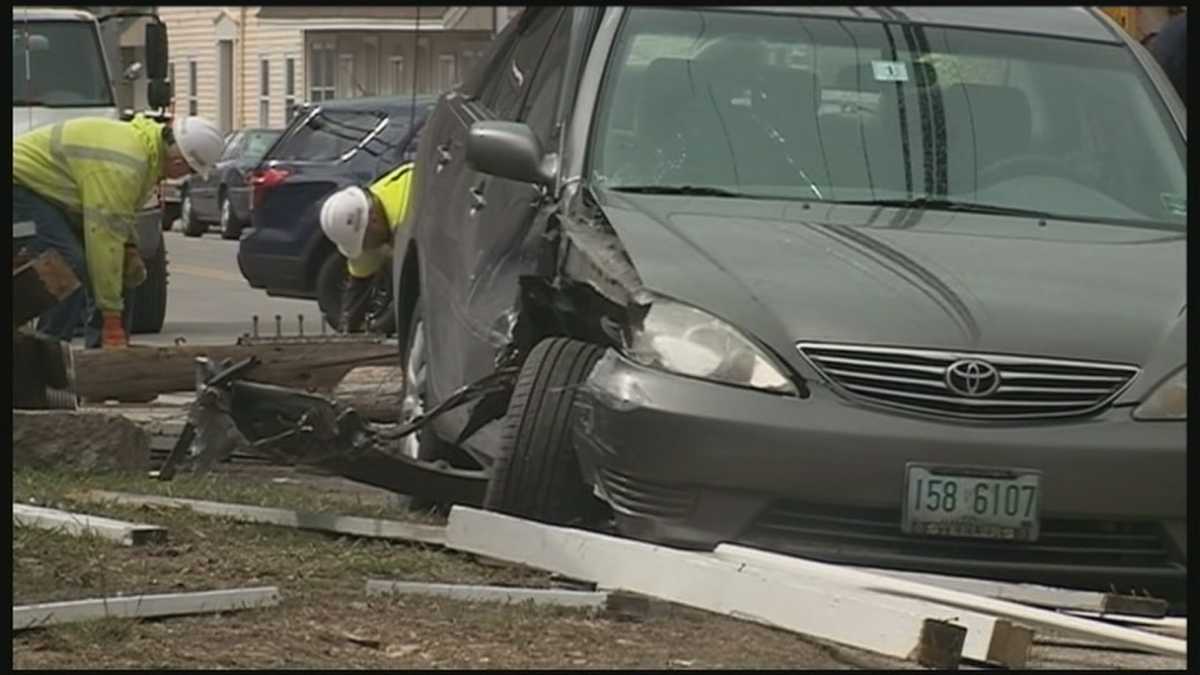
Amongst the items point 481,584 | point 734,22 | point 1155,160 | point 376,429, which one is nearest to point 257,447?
point 376,429

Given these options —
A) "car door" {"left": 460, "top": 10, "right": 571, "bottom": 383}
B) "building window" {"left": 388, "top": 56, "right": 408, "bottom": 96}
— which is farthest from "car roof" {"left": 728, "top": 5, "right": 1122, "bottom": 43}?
"building window" {"left": 388, "top": 56, "right": 408, "bottom": 96}

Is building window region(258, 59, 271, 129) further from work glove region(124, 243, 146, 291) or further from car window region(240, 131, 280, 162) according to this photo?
work glove region(124, 243, 146, 291)

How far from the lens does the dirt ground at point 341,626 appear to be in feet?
17.1

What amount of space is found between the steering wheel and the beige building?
26543 millimetres

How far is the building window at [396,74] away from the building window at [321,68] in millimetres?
2823

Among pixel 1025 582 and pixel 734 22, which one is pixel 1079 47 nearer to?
pixel 734 22

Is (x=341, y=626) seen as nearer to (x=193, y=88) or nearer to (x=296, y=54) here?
(x=296, y=54)

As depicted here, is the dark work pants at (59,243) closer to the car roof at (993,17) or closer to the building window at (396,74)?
the car roof at (993,17)

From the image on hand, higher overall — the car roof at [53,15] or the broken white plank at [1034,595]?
the car roof at [53,15]

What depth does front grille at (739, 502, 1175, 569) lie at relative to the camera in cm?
593

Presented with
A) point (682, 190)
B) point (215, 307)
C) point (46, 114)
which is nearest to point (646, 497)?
point (682, 190)

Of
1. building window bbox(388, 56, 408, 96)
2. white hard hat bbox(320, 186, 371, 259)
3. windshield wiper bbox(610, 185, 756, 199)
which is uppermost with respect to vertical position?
windshield wiper bbox(610, 185, 756, 199)

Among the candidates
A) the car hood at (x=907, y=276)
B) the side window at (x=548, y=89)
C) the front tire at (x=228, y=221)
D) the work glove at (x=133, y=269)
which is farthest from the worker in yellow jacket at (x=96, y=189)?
the front tire at (x=228, y=221)

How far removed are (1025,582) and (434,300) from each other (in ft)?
9.39
